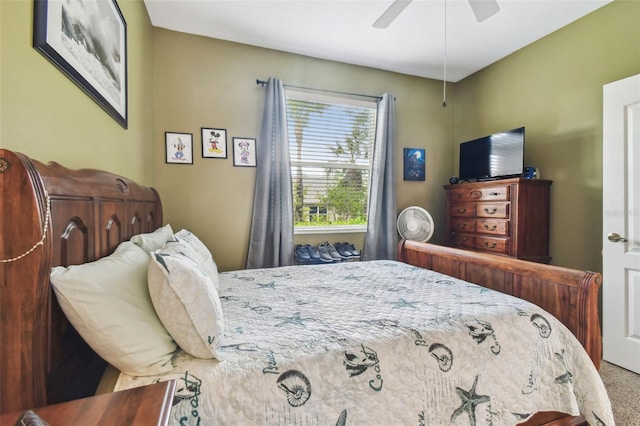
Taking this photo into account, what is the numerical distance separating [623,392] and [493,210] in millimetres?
1515

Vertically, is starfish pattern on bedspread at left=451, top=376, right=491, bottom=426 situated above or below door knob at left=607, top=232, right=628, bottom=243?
below

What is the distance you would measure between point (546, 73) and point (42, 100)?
367 cm

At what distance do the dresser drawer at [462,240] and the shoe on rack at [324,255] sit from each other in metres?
1.40

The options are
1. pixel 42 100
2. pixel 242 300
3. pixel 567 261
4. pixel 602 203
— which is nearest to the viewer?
pixel 42 100

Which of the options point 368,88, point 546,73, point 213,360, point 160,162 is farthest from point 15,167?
point 546,73

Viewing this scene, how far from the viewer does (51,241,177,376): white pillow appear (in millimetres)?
803

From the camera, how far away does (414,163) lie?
11.9 ft

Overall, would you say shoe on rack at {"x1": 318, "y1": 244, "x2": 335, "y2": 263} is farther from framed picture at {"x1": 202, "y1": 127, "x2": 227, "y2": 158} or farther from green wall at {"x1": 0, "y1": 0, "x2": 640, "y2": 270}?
framed picture at {"x1": 202, "y1": 127, "x2": 227, "y2": 158}

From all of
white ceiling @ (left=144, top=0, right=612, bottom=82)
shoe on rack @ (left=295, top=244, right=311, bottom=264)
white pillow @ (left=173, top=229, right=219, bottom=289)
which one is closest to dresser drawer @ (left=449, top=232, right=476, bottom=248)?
shoe on rack @ (left=295, top=244, right=311, bottom=264)

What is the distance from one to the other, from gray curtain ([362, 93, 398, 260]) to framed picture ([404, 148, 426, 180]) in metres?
0.29

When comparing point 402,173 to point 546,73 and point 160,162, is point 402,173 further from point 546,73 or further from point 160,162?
point 160,162

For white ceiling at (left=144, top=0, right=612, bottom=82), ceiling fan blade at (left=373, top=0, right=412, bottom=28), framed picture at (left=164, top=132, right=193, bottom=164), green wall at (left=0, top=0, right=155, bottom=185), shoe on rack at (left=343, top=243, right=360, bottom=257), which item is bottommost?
shoe on rack at (left=343, top=243, right=360, bottom=257)

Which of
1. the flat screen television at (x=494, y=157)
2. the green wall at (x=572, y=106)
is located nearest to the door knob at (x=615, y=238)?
the green wall at (x=572, y=106)

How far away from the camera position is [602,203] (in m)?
2.36
